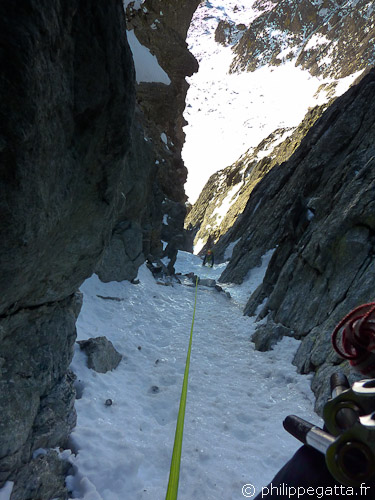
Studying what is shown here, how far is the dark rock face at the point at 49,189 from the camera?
236cm

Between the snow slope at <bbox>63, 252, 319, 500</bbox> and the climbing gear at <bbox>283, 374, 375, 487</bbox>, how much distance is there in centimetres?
326

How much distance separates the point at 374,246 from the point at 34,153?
9200mm

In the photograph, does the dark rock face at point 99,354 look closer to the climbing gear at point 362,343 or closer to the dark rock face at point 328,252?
the dark rock face at point 328,252

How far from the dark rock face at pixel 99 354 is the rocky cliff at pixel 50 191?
1.60 m

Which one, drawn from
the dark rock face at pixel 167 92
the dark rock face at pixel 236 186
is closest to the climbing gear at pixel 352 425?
the dark rock face at pixel 167 92

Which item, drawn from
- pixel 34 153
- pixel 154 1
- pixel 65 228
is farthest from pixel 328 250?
pixel 154 1

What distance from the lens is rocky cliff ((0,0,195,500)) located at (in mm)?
2359

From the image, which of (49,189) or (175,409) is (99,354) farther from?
(49,189)

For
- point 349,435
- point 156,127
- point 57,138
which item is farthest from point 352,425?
point 156,127

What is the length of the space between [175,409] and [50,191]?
517 centimetres

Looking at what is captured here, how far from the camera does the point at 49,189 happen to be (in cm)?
305

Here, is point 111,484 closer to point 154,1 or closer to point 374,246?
point 374,246

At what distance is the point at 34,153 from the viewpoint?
2627mm

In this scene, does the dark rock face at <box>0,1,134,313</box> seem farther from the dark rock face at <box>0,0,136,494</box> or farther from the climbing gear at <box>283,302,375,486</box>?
the climbing gear at <box>283,302,375,486</box>
